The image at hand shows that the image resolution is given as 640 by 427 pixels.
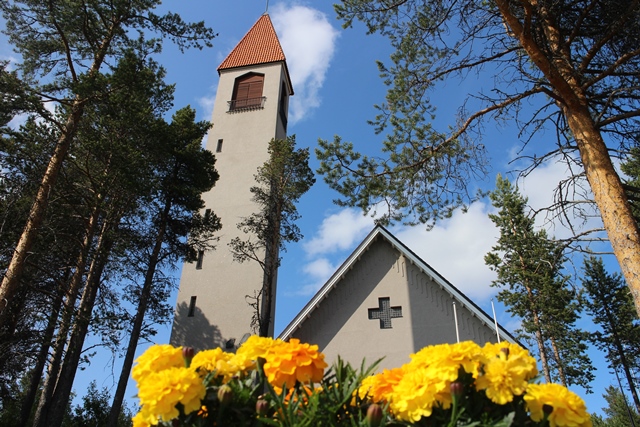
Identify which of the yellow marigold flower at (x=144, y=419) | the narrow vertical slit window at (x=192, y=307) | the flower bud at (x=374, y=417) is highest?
the narrow vertical slit window at (x=192, y=307)

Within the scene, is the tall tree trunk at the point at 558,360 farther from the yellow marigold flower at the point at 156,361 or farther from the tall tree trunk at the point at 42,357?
the yellow marigold flower at the point at 156,361

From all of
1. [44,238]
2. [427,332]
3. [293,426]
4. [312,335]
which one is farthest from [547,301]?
[293,426]

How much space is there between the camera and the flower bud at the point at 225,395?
1682mm

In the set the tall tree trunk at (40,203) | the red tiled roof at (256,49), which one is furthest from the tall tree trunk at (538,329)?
the tall tree trunk at (40,203)

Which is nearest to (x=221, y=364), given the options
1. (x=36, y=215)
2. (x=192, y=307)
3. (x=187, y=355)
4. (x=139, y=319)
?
(x=187, y=355)

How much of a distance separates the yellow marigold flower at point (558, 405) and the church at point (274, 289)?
31.9ft

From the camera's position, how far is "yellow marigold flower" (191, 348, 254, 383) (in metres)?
1.87

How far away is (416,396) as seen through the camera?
63.3 inches

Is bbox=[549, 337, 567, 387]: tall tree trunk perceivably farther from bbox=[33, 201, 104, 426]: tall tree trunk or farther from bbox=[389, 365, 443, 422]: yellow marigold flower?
bbox=[389, 365, 443, 422]: yellow marigold flower

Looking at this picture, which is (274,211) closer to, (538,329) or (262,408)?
(538,329)

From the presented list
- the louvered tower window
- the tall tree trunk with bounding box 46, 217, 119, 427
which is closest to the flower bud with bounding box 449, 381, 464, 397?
the tall tree trunk with bounding box 46, 217, 119, 427

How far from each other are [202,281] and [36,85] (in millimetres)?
13644

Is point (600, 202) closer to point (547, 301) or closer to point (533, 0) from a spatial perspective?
point (533, 0)

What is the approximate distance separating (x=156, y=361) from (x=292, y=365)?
21.7 inches
